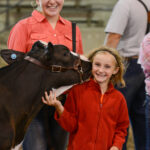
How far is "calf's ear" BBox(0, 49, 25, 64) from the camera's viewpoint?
237 centimetres

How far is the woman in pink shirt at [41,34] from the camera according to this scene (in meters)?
2.52

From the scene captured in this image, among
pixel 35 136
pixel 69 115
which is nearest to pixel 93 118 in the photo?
pixel 69 115

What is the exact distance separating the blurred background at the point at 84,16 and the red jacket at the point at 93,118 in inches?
275

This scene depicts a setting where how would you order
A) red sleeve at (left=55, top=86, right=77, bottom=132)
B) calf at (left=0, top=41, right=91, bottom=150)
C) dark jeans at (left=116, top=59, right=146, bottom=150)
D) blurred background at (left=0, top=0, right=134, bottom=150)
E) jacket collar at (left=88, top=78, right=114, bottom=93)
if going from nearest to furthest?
calf at (left=0, top=41, right=91, bottom=150) < red sleeve at (left=55, top=86, right=77, bottom=132) < jacket collar at (left=88, top=78, right=114, bottom=93) < dark jeans at (left=116, top=59, right=146, bottom=150) < blurred background at (left=0, top=0, right=134, bottom=150)

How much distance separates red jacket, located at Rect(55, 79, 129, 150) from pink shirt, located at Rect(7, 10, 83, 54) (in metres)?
0.40

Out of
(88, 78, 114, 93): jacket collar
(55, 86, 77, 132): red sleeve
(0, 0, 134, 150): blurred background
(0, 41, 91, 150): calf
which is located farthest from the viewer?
(0, 0, 134, 150): blurred background

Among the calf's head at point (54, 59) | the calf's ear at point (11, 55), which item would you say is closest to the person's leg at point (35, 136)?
the calf's head at point (54, 59)

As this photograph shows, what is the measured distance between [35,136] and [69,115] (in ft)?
1.09

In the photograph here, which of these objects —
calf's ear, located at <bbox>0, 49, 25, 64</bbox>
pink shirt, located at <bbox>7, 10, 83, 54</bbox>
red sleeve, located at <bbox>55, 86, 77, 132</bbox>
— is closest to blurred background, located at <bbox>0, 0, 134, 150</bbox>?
pink shirt, located at <bbox>7, 10, 83, 54</bbox>

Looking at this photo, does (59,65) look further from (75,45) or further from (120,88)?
(120,88)

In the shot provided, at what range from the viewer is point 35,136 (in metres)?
2.62

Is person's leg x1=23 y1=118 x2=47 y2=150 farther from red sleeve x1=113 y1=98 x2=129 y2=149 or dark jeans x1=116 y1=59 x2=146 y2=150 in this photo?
dark jeans x1=116 y1=59 x2=146 y2=150

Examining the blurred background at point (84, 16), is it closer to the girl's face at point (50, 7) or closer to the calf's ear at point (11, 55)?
the girl's face at point (50, 7)

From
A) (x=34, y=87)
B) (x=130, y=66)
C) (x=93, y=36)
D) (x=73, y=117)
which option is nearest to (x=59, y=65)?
(x=34, y=87)
